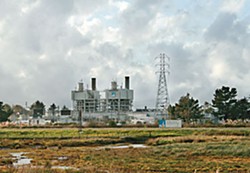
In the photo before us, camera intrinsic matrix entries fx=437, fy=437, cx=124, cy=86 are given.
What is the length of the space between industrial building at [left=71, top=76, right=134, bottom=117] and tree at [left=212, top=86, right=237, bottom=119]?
20630 mm

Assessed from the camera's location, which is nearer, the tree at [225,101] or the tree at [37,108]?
the tree at [225,101]

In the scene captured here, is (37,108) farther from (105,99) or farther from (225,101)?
(225,101)

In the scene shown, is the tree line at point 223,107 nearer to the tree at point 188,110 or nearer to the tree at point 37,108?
the tree at point 188,110

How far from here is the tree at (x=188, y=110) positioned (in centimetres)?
9319

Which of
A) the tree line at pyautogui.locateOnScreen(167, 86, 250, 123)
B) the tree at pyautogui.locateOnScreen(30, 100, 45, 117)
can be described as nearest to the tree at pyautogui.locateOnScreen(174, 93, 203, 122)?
the tree line at pyautogui.locateOnScreen(167, 86, 250, 123)

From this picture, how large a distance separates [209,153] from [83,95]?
71.4 metres

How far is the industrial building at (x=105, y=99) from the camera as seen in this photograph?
10044cm

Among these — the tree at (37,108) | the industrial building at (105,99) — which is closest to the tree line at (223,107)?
the industrial building at (105,99)

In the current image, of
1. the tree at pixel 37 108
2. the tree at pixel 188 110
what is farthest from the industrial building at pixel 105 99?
the tree at pixel 37 108

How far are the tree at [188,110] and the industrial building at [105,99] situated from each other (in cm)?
1228

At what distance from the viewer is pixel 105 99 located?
10294 cm

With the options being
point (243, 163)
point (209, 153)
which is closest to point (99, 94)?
point (209, 153)

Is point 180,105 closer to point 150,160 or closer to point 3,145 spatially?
point 3,145

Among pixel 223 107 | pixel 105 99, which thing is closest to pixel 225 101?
pixel 223 107
